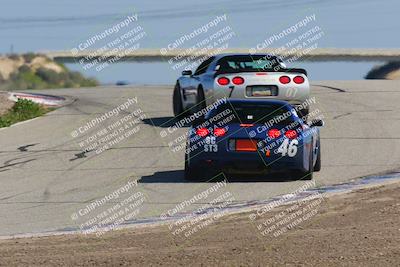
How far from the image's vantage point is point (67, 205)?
13.5 metres

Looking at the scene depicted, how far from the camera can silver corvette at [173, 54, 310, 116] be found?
19766 millimetres

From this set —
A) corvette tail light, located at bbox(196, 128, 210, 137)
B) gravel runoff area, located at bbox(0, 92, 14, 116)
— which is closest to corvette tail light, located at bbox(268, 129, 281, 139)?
corvette tail light, located at bbox(196, 128, 210, 137)

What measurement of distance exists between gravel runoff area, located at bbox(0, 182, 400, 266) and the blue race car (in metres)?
2.88

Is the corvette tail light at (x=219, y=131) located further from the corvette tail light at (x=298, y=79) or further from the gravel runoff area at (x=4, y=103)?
the gravel runoff area at (x=4, y=103)

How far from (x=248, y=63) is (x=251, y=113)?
5694 mm

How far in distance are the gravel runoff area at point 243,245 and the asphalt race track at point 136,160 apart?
151 cm

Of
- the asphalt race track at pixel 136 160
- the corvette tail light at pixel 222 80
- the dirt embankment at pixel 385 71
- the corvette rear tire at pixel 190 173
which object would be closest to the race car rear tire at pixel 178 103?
the asphalt race track at pixel 136 160

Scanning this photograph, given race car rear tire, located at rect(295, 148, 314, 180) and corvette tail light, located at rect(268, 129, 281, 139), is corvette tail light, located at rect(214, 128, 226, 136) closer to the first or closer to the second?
corvette tail light, located at rect(268, 129, 281, 139)

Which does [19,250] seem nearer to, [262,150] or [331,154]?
[262,150]

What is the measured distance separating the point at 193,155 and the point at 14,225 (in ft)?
11.0

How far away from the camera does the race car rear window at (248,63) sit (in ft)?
66.5

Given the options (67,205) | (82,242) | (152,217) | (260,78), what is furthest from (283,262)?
(260,78)

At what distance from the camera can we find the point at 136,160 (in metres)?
17.8

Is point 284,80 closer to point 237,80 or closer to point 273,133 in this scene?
point 237,80
